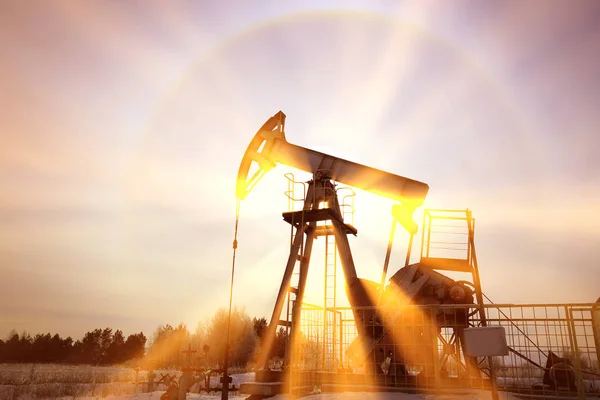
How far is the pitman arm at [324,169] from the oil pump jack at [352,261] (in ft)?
0.08

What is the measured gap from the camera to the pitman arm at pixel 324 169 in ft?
38.5

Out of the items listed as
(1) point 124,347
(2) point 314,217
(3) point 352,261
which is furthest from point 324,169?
(1) point 124,347

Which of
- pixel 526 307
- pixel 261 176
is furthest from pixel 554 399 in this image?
pixel 261 176

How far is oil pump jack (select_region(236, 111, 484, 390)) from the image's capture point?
10727 millimetres

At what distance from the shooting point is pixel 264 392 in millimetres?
9523

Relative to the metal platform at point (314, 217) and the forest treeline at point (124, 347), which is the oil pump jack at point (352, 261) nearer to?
the metal platform at point (314, 217)

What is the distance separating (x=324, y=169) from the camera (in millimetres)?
12742

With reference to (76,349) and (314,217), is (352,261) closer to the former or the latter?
(314,217)

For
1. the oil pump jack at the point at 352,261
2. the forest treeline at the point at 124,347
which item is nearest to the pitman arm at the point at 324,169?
the oil pump jack at the point at 352,261

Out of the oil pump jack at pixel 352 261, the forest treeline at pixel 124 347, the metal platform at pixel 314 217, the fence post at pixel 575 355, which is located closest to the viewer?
the fence post at pixel 575 355

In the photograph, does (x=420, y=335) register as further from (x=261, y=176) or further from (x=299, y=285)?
(x=261, y=176)

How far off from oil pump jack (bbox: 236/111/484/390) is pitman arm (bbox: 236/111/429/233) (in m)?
0.03

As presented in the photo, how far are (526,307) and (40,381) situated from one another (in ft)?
78.1

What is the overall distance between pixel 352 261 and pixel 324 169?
2.76 m
